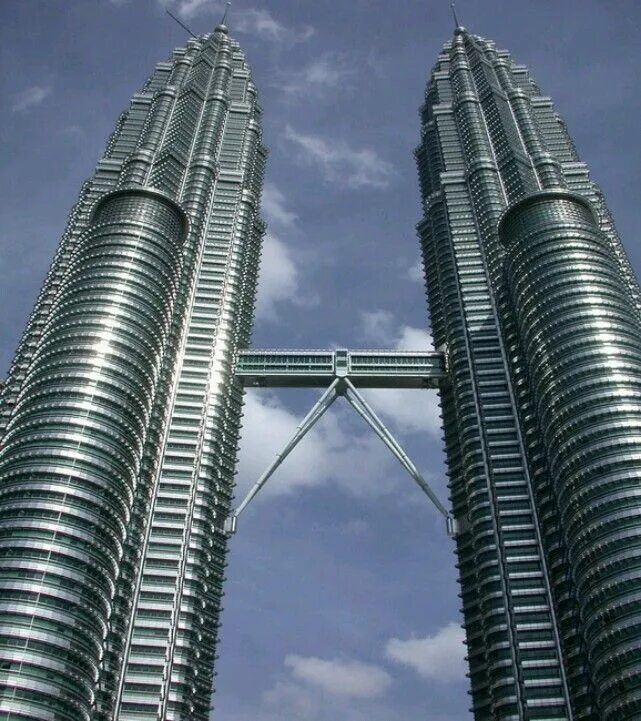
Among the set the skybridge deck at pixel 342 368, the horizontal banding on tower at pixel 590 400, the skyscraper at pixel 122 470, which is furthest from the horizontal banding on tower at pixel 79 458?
the horizontal banding on tower at pixel 590 400

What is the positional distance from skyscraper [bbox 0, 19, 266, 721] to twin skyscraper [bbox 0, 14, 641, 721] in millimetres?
324

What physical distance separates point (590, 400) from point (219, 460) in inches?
2429

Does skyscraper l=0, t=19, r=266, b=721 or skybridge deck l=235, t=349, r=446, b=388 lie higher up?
skybridge deck l=235, t=349, r=446, b=388

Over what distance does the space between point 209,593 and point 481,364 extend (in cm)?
6249

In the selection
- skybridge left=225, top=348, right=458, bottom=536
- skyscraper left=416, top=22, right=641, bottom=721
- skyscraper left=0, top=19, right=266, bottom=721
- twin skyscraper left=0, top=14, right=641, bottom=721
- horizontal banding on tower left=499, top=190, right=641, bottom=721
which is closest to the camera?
horizontal banding on tower left=499, top=190, right=641, bottom=721

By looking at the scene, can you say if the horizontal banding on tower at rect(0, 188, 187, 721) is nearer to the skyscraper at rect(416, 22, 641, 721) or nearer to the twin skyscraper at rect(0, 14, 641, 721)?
the twin skyscraper at rect(0, 14, 641, 721)

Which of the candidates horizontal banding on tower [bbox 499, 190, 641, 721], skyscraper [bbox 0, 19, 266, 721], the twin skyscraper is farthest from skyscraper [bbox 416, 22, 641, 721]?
skyscraper [bbox 0, 19, 266, 721]

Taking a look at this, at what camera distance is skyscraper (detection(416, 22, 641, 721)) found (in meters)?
103

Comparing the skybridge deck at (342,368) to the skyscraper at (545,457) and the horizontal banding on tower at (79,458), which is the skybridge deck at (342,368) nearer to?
the skyscraper at (545,457)

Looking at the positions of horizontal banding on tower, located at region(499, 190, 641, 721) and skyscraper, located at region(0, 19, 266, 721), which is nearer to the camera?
horizontal banding on tower, located at region(499, 190, 641, 721)

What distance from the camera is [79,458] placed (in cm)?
11088

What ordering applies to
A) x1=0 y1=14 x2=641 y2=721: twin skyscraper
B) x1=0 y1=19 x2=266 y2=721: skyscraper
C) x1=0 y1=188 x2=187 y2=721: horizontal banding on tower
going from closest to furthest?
x1=0 y1=188 x2=187 y2=721: horizontal banding on tower < x1=0 y1=19 x2=266 y2=721: skyscraper < x1=0 y1=14 x2=641 y2=721: twin skyscraper

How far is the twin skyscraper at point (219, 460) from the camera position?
10019cm

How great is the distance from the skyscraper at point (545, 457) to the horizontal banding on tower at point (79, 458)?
54.4 metres
